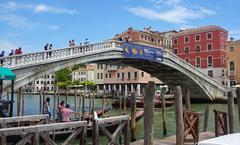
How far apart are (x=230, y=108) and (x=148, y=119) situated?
2.75m

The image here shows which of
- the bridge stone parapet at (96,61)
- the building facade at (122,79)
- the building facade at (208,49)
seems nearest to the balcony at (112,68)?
the building facade at (122,79)

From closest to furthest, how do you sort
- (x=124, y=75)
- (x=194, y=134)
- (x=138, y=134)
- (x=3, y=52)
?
(x=194, y=134)
(x=138, y=134)
(x=3, y=52)
(x=124, y=75)

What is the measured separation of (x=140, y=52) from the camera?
59.3ft

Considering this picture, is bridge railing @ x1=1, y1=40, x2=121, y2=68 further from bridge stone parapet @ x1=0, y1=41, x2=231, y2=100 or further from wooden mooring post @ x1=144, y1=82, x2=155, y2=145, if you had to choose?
wooden mooring post @ x1=144, y1=82, x2=155, y2=145

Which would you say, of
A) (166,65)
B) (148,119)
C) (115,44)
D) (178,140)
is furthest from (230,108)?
(166,65)

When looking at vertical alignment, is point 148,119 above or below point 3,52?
below

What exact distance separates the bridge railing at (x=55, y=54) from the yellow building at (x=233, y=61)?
15184mm

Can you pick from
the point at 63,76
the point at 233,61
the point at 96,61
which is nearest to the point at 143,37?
the point at 233,61

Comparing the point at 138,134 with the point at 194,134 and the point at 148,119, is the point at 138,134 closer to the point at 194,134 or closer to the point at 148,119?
the point at 194,134

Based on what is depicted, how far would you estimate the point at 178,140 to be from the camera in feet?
19.6

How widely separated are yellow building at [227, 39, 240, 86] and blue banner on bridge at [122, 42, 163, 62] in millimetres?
11833

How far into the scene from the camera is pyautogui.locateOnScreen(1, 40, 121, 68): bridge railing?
1209 centimetres

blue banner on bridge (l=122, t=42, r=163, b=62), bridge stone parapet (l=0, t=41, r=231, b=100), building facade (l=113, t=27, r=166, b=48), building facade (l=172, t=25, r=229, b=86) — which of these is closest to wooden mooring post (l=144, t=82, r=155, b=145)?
bridge stone parapet (l=0, t=41, r=231, b=100)

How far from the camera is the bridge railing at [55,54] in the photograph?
39.7 feet
